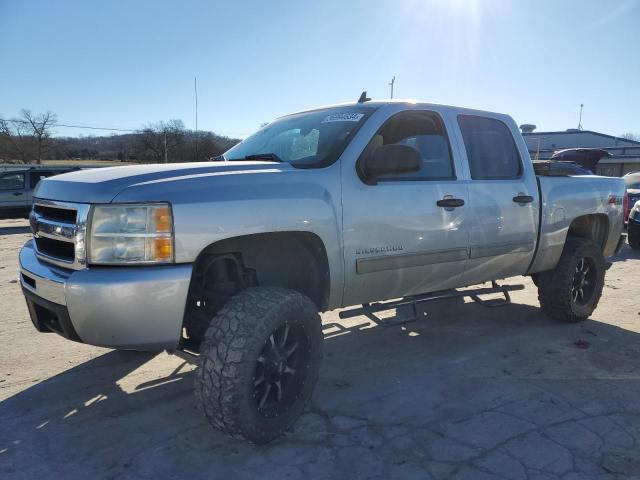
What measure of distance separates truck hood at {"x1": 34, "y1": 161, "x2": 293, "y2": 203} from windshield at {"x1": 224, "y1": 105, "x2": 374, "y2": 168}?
333mm

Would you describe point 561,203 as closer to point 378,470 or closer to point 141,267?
point 378,470

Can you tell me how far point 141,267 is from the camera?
2588mm

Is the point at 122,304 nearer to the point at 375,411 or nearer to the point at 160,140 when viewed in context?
the point at 375,411

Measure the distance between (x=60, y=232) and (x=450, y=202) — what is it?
2575 mm

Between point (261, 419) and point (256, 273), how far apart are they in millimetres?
873

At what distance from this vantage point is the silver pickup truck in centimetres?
260

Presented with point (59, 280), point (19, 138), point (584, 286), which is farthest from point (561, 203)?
point (19, 138)

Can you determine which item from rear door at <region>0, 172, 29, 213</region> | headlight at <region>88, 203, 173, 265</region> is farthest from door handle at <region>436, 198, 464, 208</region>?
rear door at <region>0, 172, 29, 213</region>

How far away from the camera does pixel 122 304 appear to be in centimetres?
251

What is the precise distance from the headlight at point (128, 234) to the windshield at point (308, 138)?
1078 mm

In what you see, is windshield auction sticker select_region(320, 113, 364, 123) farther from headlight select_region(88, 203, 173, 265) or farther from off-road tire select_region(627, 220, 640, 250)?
off-road tire select_region(627, 220, 640, 250)

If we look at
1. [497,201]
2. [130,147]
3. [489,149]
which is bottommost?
[497,201]

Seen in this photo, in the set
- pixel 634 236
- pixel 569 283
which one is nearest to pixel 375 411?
pixel 569 283

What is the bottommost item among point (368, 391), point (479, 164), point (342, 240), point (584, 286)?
point (368, 391)
